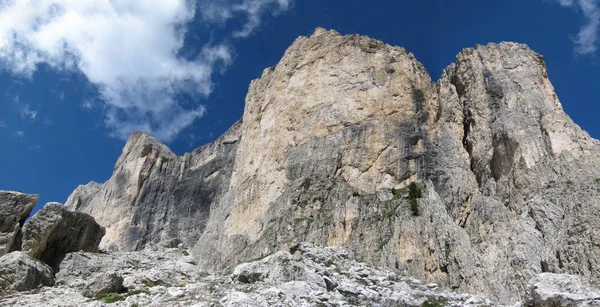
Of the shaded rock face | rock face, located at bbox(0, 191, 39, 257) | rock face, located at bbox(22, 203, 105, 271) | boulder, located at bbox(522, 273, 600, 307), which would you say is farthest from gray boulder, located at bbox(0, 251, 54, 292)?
→ boulder, located at bbox(522, 273, 600, 307)

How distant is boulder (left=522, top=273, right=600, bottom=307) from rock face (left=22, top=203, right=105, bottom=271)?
33734mm

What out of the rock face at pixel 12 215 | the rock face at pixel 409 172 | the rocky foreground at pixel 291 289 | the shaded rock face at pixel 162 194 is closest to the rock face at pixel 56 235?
the rock face at pixel 12 215

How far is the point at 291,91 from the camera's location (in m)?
61.0

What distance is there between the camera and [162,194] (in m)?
77.4

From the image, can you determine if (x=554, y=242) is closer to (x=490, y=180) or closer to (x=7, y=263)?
(x=490, y=180)

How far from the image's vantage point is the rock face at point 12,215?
44062 mm

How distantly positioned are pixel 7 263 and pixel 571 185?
35817 millimetres

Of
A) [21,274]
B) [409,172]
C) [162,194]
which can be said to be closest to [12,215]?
[21,274]

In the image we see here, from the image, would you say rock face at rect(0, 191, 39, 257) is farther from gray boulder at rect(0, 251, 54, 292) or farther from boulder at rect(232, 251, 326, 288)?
boulder at rect(232, 251, 326, 288)

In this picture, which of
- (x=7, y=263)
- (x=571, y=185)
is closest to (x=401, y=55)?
(x=571, y=185)

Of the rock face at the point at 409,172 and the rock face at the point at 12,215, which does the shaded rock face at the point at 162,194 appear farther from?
the rock face at the point at 12,215

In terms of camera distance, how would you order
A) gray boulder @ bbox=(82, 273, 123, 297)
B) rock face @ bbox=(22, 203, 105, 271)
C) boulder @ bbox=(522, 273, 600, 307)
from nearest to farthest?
boulder @ bbox=(522, 273, 600, 307) → gray boulder @ bbox=(82, 273, 123, 297) → rock face @ bbox=(22, 203, 105, 271)

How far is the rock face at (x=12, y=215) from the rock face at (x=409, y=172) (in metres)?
14.8

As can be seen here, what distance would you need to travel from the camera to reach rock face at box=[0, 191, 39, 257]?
44.1 metres
